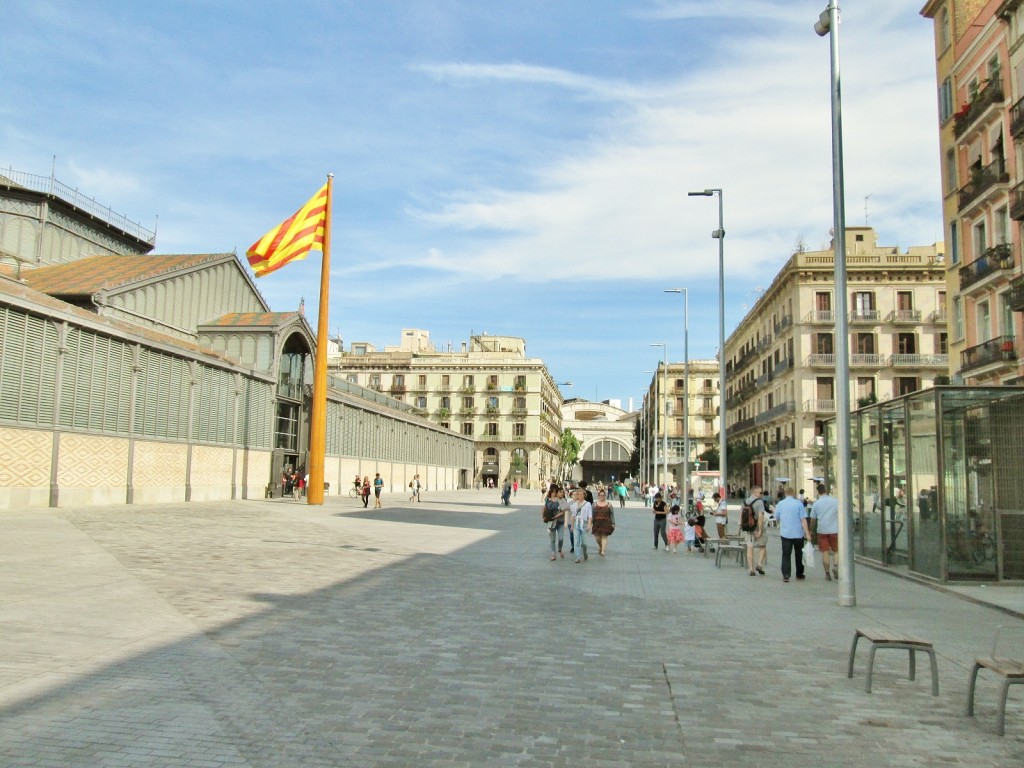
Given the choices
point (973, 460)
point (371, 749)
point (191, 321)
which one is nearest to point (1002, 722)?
point (371, 749)

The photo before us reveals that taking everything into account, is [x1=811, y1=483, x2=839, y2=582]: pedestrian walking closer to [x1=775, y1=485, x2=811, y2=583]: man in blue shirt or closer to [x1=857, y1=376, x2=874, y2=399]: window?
[x1=775, y1=485, x2=811, y2=583]: man in blue shirt

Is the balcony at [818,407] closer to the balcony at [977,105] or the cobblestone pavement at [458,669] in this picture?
the balcony at [977,105]

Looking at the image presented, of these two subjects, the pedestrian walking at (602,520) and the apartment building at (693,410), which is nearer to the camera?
the pedestrian walking at (602,520)

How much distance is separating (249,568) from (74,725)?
877 cm

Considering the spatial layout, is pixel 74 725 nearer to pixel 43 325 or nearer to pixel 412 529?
pixel 412 529

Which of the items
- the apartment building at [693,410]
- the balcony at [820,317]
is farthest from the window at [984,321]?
the apartment building at [693,410]

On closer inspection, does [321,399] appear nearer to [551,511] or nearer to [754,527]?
[551,511]

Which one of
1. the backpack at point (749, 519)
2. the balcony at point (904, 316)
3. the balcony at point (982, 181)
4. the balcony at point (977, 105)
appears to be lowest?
the backpack at point (749, 519)

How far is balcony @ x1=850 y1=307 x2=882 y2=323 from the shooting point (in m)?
55.6

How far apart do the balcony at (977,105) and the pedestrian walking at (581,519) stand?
18690 mm

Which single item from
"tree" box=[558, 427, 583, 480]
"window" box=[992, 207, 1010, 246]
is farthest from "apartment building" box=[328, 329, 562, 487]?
"window" box=[992, 207, 1010, 246]

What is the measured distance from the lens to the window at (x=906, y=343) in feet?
182

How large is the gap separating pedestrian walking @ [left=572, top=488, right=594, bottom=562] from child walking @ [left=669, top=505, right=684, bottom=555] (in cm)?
228

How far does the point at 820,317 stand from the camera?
184ft
